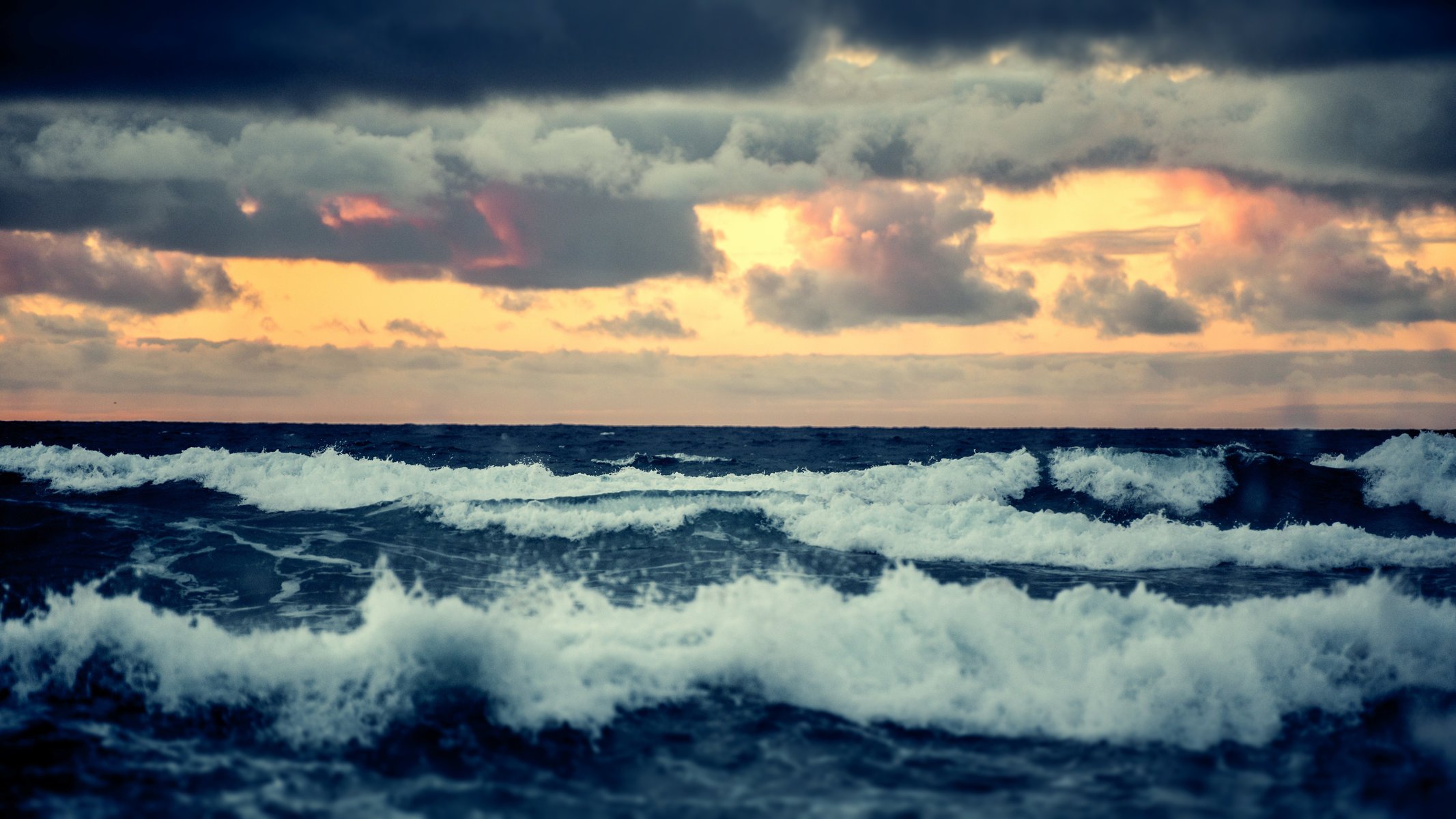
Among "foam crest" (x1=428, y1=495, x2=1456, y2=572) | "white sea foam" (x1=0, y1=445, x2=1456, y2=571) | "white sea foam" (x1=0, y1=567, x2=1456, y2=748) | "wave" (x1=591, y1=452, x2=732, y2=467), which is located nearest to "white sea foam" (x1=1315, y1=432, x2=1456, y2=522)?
"white sea foam" (x1=0, y1=445, x2=1456, y2=571)

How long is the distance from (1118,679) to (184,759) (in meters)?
7.95

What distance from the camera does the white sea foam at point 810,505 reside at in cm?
1669

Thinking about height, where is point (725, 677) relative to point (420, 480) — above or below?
below

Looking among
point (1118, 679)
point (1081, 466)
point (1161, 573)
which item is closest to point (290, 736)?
point (1118, 679)

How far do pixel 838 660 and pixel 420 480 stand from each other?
16884 mm

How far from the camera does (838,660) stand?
29.7 ft

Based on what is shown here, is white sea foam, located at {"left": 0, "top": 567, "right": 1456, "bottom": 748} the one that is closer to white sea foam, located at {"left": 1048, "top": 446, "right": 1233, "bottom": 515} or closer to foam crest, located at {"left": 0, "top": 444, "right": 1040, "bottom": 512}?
foam crest, located at {"left": 0, "top": 444, "right": 1040, "bottom": 512}

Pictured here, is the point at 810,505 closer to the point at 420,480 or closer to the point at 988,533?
the point at 988,533

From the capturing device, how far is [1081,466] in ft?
84.4

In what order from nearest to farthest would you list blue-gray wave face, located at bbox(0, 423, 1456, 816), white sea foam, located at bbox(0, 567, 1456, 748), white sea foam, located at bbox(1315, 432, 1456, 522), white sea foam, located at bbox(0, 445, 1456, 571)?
blue-gray wave face, located at bbox(0, 423, 1456, 816)
white sea foam, located at bbox(0, 567, 1456, 748)
white sea foam, located at bbox(0, 445, 1456, 571)
white sea foam, located at bbox(1315, 432, 1456, 522)

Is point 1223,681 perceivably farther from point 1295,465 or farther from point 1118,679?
point 1295,465

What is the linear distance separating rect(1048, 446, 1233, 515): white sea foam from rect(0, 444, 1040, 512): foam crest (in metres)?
1.09

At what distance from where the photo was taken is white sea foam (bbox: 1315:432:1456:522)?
78.1ft

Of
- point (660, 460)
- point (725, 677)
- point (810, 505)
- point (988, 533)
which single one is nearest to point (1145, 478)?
point (988, 533)
